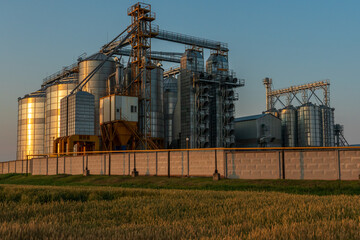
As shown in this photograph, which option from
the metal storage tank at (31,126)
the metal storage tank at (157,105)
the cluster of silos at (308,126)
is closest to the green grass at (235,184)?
the metal storage tank at (157,105)

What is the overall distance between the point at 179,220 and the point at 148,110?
175 ft

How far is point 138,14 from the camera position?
6341 centimetres

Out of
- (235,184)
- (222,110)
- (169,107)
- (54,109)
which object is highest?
(169,107)

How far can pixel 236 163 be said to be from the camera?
34094 mm

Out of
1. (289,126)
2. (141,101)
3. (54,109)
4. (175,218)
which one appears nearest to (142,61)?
(141,101)

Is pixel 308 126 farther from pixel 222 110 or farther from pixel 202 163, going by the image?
pixel 202 163

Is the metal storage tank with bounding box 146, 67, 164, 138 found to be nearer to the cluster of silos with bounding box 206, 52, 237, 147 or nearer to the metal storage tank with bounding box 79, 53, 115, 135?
the metal storage tank with bounding box 79, 53, 115, 135

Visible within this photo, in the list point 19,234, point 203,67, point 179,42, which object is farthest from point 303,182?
point 179,42

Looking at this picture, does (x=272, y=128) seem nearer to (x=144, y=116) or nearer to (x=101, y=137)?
(x=144, y=116)

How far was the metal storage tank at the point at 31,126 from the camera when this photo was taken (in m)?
78.6

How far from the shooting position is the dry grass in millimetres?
8727

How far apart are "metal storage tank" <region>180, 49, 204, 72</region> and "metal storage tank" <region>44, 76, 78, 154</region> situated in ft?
62.8

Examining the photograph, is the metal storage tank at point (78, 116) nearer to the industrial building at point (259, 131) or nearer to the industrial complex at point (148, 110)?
the industrial complex at point (148, 110)

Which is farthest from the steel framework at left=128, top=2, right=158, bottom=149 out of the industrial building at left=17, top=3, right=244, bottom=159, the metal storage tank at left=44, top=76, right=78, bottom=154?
the metal storage tank at left=44, top=76, right=78, bottom=154
